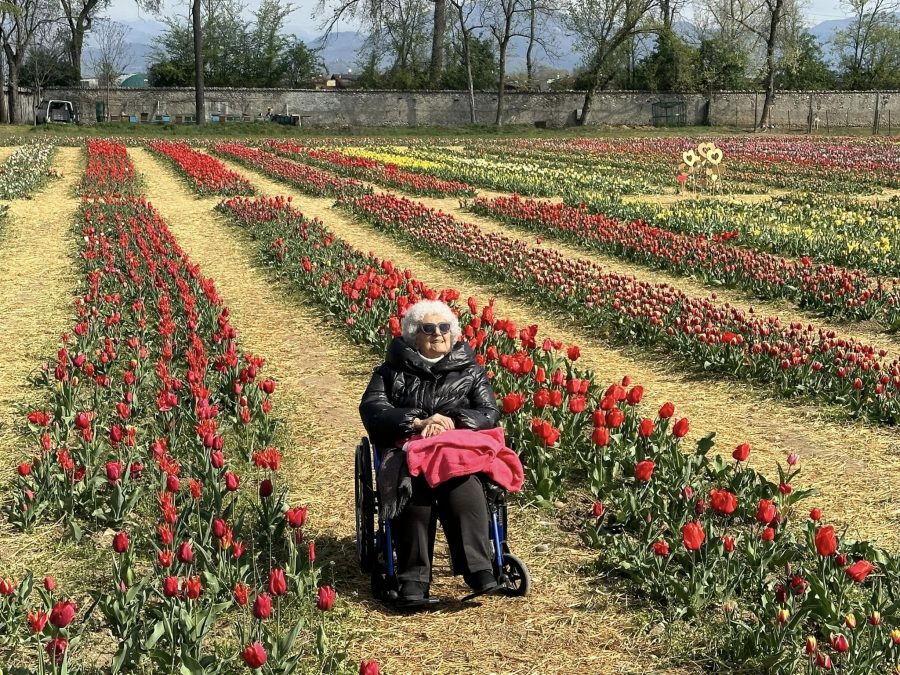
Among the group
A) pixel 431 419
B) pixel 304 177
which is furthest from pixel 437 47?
pixel 431 419

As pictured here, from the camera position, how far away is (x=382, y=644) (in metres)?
4.15

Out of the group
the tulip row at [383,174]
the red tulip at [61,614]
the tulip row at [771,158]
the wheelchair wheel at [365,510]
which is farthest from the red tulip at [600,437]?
the tulip row at [771,158]

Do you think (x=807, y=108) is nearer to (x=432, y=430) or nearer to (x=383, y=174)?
(x=383, y=174)

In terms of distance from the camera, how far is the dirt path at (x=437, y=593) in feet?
13.4

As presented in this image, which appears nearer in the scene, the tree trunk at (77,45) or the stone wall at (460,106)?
the stone wall at (460,106)

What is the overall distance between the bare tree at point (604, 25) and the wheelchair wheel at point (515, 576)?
185ft

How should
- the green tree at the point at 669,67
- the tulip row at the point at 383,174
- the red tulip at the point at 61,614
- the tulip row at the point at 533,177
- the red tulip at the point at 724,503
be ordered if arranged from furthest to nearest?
the green tree at the point at 669,67 < the tulip row at the point at 533,177 < the tulip row at the point at 383,174 < the red tulip at the point at 724,503 < the red tulip at the point at 61,614

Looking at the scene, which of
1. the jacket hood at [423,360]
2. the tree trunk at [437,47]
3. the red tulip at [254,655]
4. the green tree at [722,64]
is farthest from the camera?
the tree trunk at [437,47]

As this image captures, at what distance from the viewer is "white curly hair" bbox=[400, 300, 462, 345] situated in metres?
4.77

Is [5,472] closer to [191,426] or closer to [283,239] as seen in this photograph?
[191,426]

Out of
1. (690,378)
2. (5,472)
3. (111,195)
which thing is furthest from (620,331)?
(111,195)

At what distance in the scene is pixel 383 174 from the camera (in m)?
25.0

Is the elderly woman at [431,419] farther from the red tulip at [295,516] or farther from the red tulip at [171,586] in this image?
the red tulip at [171,586]

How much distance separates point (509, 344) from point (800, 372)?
213 centimetres
